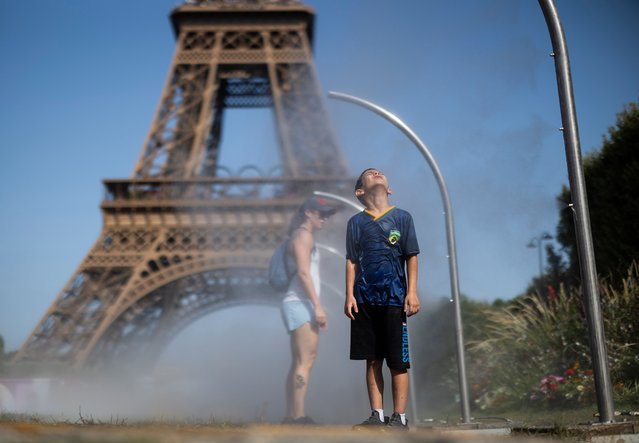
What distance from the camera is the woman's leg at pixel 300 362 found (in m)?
6.49

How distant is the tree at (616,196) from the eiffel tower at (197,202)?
12386 millimetres

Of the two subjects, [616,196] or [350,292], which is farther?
[616,196]

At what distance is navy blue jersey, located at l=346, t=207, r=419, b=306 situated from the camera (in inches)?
190

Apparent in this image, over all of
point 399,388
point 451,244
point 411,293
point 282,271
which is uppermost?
point 451,244

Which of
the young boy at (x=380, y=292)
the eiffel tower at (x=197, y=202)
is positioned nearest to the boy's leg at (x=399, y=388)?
the young boy at (x=380, y=292)

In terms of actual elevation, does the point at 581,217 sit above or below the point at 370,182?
below

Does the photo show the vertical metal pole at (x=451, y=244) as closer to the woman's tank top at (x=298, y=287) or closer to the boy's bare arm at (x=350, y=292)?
the woman's tank top at (x=298, y=287)

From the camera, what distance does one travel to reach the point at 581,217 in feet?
18.0

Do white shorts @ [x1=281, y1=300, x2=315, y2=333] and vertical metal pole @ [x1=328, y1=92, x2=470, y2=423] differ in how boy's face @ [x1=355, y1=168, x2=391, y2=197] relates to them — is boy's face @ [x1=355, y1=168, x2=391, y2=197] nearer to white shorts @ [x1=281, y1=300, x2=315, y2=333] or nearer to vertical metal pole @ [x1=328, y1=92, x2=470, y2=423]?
white shorts @ [x1=281, y1=300, x2=315, y2=333]

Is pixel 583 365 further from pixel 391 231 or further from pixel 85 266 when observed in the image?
pixel 85 266

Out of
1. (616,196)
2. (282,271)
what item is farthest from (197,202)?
(282,271)

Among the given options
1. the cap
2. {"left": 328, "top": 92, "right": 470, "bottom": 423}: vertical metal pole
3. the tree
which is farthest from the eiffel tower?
the cap

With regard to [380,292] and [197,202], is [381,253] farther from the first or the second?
[197,202]

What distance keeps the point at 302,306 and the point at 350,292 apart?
65.4 inches
